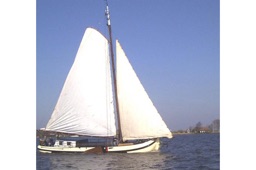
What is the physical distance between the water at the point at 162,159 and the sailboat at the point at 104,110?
0.37m

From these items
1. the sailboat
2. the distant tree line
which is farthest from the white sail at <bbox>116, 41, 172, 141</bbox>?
the distant tree line

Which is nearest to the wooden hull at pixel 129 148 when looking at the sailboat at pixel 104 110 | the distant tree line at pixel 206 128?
the sailboat at pixel 104 110

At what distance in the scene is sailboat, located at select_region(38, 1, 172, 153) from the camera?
9.12m

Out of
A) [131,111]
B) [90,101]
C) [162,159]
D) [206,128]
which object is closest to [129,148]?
[131,111]

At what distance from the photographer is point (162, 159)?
835 cm

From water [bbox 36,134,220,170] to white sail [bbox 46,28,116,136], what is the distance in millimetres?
587

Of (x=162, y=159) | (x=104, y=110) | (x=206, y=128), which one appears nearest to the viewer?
(x=206, y=128)

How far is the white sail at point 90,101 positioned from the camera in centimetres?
916

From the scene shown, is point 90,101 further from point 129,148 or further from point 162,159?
point 162,159

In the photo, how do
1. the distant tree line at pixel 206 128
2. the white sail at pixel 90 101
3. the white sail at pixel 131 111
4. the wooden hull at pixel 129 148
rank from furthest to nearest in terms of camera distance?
1. the wooden hull at pixel 129 148
2. the white sail at pixel 90 101
3. the white sail at pixel 131 111
4. the distant tree line at pixel 206 128

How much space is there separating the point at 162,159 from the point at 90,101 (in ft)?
6.61

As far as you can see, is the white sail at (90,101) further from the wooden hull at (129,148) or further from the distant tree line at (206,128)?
the distant tree line at (206,128)
